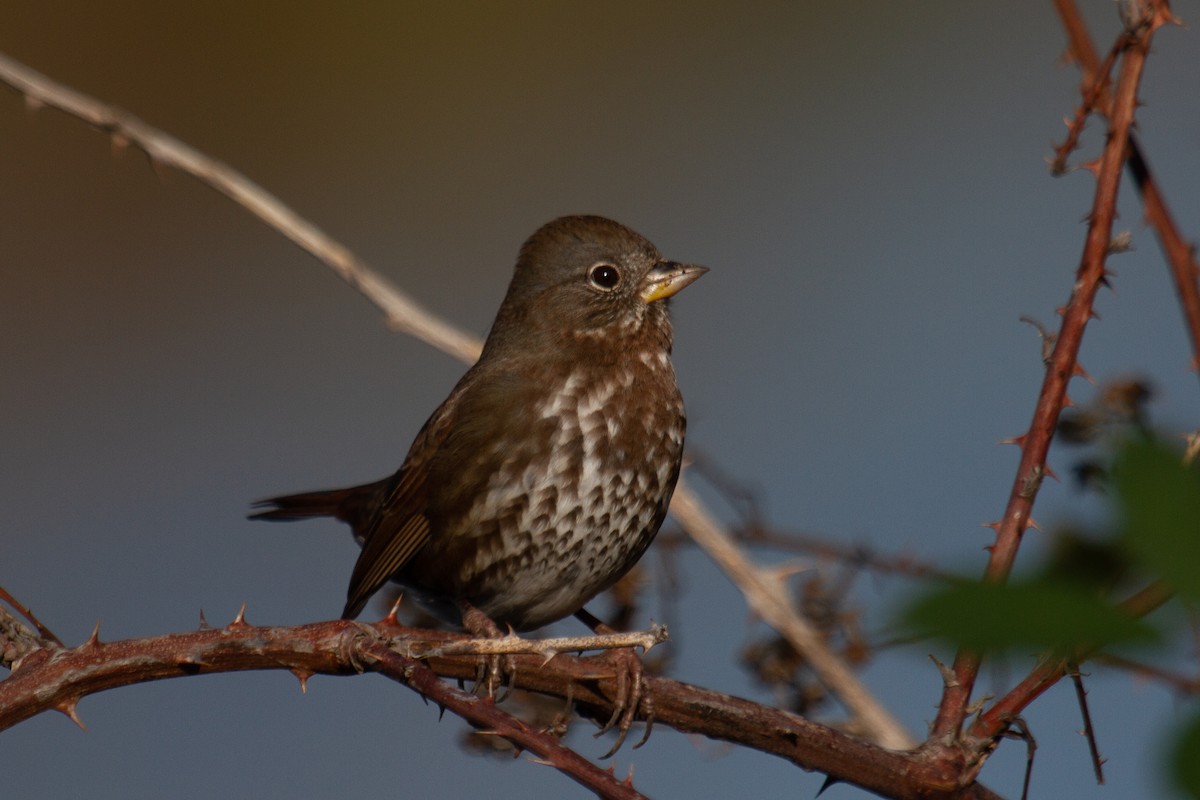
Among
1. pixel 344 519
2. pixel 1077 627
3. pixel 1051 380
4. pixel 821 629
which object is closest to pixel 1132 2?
pixel 1051 380

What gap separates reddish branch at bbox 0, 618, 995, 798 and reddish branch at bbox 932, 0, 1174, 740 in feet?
0.34

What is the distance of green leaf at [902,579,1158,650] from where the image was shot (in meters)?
0.57

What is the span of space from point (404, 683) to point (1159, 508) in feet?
4.89

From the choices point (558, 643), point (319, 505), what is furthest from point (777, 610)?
point (319, 505)

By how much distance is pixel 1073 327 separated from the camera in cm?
207

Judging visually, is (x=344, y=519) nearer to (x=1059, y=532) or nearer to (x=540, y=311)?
(x=540, y=311)

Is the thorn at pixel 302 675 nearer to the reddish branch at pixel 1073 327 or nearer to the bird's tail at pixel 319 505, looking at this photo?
the reddish branch at pixel 1073 327

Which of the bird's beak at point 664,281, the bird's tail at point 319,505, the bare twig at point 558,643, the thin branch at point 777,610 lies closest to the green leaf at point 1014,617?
the bare twig at point 558,643

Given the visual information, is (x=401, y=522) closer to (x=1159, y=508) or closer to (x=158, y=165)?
(x=158, y=165)

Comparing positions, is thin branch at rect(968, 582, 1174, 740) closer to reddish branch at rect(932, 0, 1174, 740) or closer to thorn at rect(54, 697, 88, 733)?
reddish branch at rect(932, 0, 1174, 740)

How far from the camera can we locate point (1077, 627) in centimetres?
59

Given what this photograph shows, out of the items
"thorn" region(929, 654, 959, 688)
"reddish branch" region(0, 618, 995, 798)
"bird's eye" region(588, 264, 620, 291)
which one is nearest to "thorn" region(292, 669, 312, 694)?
"reddish branch" region(0, 618, 995, 798)

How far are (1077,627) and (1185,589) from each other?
0.08 meters

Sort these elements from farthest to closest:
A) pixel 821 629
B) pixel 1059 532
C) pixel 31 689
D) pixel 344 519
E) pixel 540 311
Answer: pixel 344 519 → pixel 540 311 → pixel 821 629 → pixel 31 689 → pixel 1059 532
